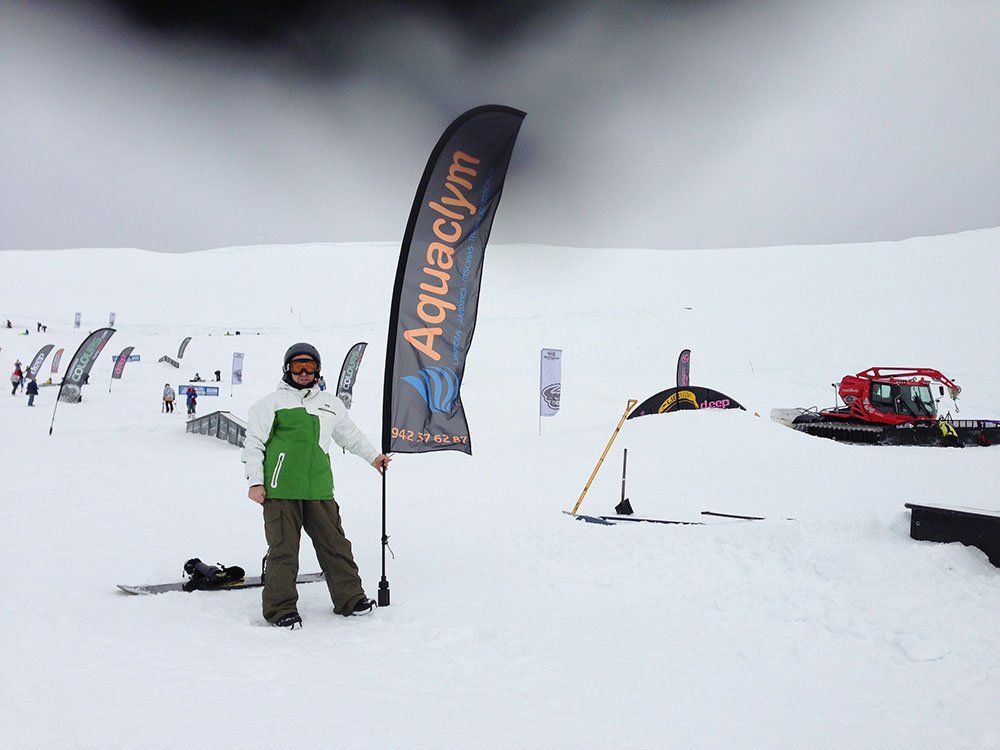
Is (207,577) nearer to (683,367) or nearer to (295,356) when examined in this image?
(295,356)

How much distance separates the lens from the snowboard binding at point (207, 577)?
4.77 metres

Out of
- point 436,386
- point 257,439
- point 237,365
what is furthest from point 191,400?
point 257,439

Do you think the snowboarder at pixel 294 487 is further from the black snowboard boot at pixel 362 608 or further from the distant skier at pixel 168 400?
the distant skier at pixel 168 400

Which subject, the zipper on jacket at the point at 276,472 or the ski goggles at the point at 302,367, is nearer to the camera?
the zipper on jacket at the point at 276,472

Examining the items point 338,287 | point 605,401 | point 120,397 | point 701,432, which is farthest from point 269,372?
point 338,287

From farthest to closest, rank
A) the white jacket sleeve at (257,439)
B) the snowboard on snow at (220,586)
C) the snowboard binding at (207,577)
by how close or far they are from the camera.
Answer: the snowboard binding at (207,577) → the snowboard on snow at (220,586) → the white jacket sleeve at (257,439)

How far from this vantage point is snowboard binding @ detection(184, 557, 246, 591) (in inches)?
188

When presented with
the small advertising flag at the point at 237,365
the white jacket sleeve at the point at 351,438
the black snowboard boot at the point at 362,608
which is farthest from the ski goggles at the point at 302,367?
the small advertising flag at the point at 237,365

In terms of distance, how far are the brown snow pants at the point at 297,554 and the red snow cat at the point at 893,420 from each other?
16.5m

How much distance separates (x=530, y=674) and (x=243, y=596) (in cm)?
255

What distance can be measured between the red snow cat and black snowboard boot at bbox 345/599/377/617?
644 inches

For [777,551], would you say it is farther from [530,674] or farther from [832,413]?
[832,413]

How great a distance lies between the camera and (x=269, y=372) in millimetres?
37094

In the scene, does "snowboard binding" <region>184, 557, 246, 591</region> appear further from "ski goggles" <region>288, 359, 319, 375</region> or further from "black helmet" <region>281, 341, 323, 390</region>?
"ski goggles" <region>288, 359, 319, 375</region>
